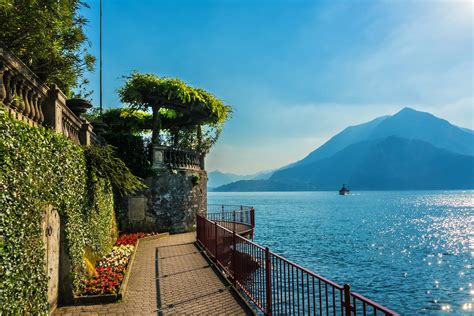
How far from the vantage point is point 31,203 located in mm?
5320

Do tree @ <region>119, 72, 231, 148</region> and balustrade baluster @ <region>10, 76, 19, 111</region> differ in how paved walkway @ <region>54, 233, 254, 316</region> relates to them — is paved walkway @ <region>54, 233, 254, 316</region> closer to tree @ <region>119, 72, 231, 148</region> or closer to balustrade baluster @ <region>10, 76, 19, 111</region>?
balustrade baluster @ <region>10, 76, 19, 111</region>

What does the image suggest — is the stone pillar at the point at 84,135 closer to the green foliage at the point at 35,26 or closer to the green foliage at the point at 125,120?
the green foliage at the point at 35,26

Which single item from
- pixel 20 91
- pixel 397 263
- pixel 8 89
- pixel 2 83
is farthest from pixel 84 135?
pixel 397 263

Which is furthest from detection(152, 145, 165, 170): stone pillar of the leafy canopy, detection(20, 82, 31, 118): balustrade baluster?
detection(20, 82, 31, 118): balustrade baluster

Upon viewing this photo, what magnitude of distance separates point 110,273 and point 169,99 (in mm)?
12458

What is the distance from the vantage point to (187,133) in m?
28.2

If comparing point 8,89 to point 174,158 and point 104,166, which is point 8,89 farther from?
point 174,158

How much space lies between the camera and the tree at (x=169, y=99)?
19.4 metres

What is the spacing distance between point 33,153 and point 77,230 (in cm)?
344

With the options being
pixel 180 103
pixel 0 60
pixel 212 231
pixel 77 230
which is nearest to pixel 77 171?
pixel 77 230

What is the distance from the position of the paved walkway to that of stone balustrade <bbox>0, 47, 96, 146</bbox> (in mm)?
4154

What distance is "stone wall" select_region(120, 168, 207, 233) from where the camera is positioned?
18078 millimetres

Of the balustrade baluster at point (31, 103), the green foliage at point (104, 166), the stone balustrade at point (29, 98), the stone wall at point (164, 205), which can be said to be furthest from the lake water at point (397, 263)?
the balustrade baluster at point (31, 103)

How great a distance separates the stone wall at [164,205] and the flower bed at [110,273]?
3960 mm
